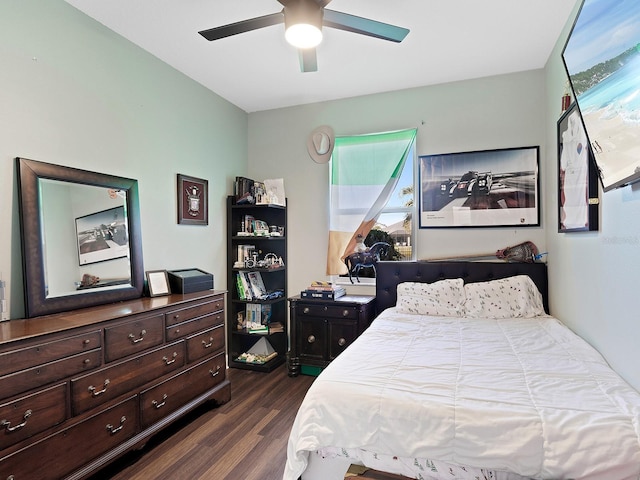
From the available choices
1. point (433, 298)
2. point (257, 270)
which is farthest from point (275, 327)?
point (433, 298)

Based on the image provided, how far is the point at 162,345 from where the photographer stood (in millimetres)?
2346

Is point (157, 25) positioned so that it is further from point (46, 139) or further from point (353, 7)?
point (353, 7)

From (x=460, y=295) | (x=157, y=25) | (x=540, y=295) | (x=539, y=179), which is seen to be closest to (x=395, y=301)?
(x=460, y=295)

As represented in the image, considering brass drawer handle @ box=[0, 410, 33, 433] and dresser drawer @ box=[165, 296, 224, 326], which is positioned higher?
dresser drawer @ box=[165, 296, 224, 326]

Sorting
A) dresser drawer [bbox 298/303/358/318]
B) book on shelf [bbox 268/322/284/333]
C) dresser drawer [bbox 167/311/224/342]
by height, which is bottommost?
book on shelf [bbox 268/322/284/333]

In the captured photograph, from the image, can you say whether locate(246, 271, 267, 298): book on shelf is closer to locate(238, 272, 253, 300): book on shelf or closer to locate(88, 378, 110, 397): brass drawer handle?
locate(238, 272, 253, 300): book on shelf

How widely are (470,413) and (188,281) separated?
2160 mm

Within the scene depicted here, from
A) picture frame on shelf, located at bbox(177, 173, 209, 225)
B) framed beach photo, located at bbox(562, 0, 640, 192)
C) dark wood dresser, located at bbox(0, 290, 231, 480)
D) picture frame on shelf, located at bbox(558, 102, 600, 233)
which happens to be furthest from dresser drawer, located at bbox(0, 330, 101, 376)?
picture frame on shelf, located at bbox(558, 102, 600, 233)

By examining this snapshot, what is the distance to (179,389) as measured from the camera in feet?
8.09

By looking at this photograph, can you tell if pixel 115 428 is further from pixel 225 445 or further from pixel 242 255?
pixel 242 255

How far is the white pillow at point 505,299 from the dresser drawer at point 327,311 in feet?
3.13

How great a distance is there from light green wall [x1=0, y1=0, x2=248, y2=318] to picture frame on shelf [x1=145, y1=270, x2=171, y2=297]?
0.32ft

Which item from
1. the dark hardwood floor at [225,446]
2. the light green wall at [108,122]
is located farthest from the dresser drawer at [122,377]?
the light green wall at [108,122]

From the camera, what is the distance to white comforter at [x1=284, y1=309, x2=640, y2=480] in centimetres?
121
